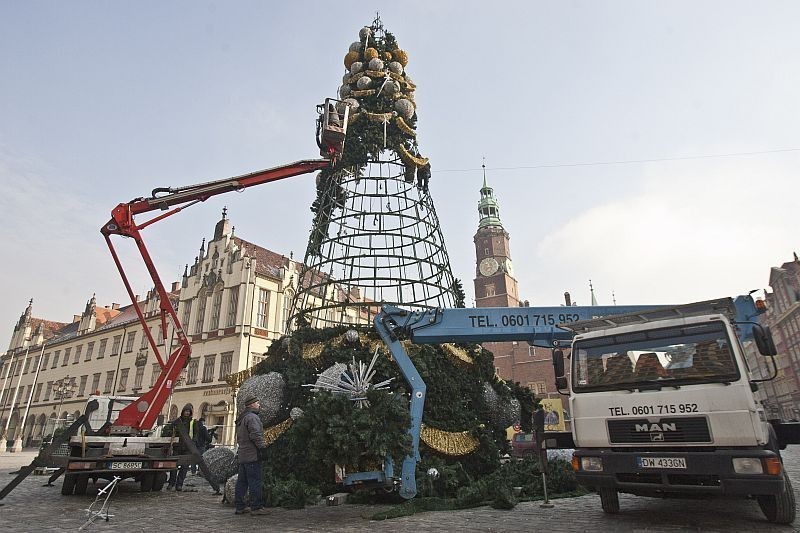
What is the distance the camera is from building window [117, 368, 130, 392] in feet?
134

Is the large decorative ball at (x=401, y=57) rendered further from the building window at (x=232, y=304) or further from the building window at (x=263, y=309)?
the building window at (x=232, y=304)

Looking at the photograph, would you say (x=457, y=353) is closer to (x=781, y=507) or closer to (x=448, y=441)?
(x=448, y=441)

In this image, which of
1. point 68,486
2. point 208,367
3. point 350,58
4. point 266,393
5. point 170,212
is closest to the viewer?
point 266,393

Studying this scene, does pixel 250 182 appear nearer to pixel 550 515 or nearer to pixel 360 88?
pixel 360 88

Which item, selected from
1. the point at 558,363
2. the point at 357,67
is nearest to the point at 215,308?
the point at 357,67

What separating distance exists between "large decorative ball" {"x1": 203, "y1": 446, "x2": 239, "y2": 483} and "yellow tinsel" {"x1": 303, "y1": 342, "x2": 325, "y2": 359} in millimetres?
3409

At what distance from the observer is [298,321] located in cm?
1141

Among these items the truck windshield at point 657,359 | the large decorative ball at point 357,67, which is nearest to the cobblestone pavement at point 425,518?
the truck windshield at point 657,359

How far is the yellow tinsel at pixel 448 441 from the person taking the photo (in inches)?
346

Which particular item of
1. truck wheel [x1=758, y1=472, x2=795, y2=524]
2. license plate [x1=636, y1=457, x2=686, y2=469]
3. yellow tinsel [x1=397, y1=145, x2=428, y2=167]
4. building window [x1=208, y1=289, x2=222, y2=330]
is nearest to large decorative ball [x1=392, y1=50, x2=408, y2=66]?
yellow tinsel [x1=397, y1=145, x2=428, y2=167]

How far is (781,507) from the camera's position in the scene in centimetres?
557

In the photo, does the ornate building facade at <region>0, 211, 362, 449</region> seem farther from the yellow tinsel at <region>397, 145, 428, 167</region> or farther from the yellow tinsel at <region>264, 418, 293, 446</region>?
the yellow tinsel at <region>264, 418, 293, 446</region>

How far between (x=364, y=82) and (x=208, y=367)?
27.1 metres

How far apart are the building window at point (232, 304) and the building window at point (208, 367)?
8.76 ft
